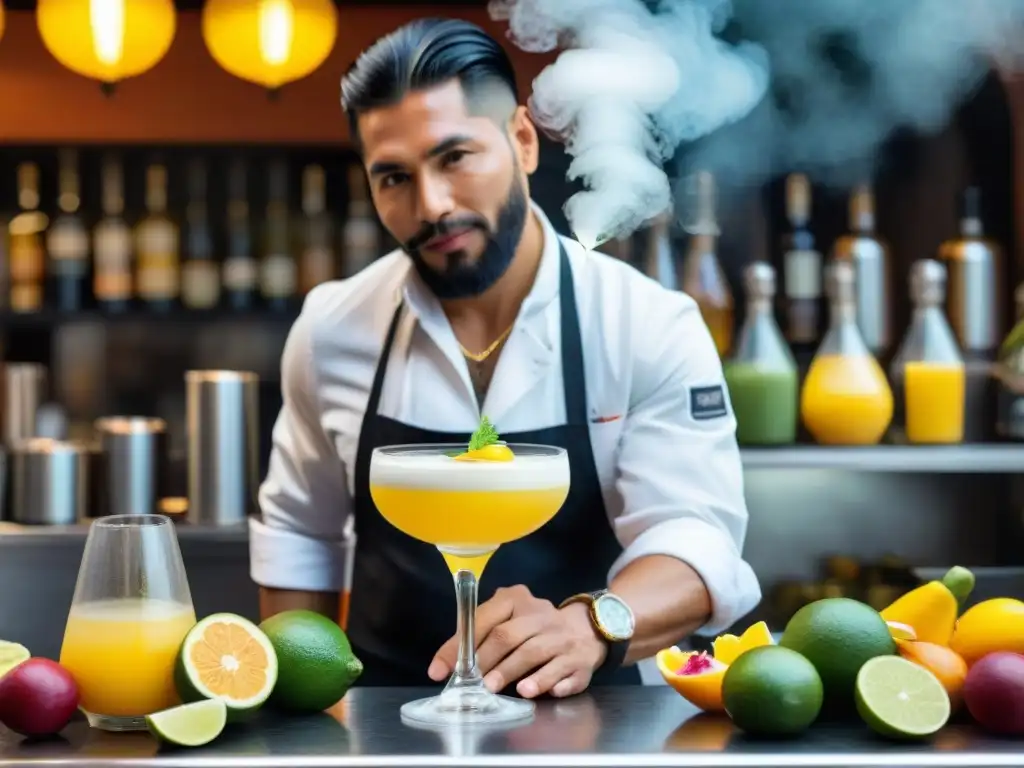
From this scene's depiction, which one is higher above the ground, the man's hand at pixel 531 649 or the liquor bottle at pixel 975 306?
the liquor bottle at pixel 975 306

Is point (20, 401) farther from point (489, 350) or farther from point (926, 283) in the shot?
point (926, 283)

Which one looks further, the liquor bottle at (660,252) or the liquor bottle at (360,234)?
the liquor bottle at (360,234)

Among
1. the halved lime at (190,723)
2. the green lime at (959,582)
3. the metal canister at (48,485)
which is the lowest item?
the halved lime at (190,723)

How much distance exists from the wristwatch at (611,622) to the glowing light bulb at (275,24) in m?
1.54

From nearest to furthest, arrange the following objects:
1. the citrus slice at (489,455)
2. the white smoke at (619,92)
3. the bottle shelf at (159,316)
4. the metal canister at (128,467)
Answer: the citrus slice at (489,455) → the white smoke at (619,92) → the metal canister at (128,467) → the bottle shelf at (159,316)

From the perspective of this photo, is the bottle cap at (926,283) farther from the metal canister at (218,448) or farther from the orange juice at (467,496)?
the orange juice at (467,496)

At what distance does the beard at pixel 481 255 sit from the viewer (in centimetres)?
196

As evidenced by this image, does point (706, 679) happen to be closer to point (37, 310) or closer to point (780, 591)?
point (780, 591)

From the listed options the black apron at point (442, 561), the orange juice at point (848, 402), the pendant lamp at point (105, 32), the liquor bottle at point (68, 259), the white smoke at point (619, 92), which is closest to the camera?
the white smoke at point (619, 92)

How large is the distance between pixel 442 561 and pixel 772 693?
0.96m

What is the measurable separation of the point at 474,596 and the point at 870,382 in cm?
171

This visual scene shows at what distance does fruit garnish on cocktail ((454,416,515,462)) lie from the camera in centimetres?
126

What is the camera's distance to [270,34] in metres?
2.66

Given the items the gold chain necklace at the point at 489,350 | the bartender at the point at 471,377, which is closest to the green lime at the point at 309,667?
the bartender at the point at 471,377
